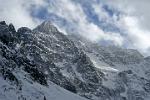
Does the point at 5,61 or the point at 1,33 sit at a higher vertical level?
the point at 1,33

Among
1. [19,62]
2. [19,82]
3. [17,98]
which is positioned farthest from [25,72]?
[17,98]

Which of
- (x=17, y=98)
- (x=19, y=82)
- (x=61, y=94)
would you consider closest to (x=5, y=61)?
(x=19, y=82)

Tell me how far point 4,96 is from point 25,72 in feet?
112

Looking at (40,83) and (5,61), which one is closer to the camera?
(5,61)

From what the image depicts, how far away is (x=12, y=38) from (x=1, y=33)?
18.0ft

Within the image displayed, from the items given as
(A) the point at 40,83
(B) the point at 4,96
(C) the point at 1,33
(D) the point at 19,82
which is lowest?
(B) the point at 4,96

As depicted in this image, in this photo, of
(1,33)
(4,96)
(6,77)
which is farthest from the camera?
(1,33)

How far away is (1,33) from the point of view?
17962cm

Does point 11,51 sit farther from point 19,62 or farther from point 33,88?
point 33,88

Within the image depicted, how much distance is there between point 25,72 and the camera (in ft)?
551

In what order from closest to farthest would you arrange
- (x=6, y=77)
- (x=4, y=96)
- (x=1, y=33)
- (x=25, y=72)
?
1. (x=4, y=96)
2. (x=6, y=77)
3. (x=25, y=72)
4. (x=1, y=33)

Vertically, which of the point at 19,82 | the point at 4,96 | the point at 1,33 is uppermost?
the point at 1,33

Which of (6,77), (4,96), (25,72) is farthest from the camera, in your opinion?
(25,72)

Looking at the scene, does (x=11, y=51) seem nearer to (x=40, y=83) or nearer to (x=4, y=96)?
(x=40, y=83)
